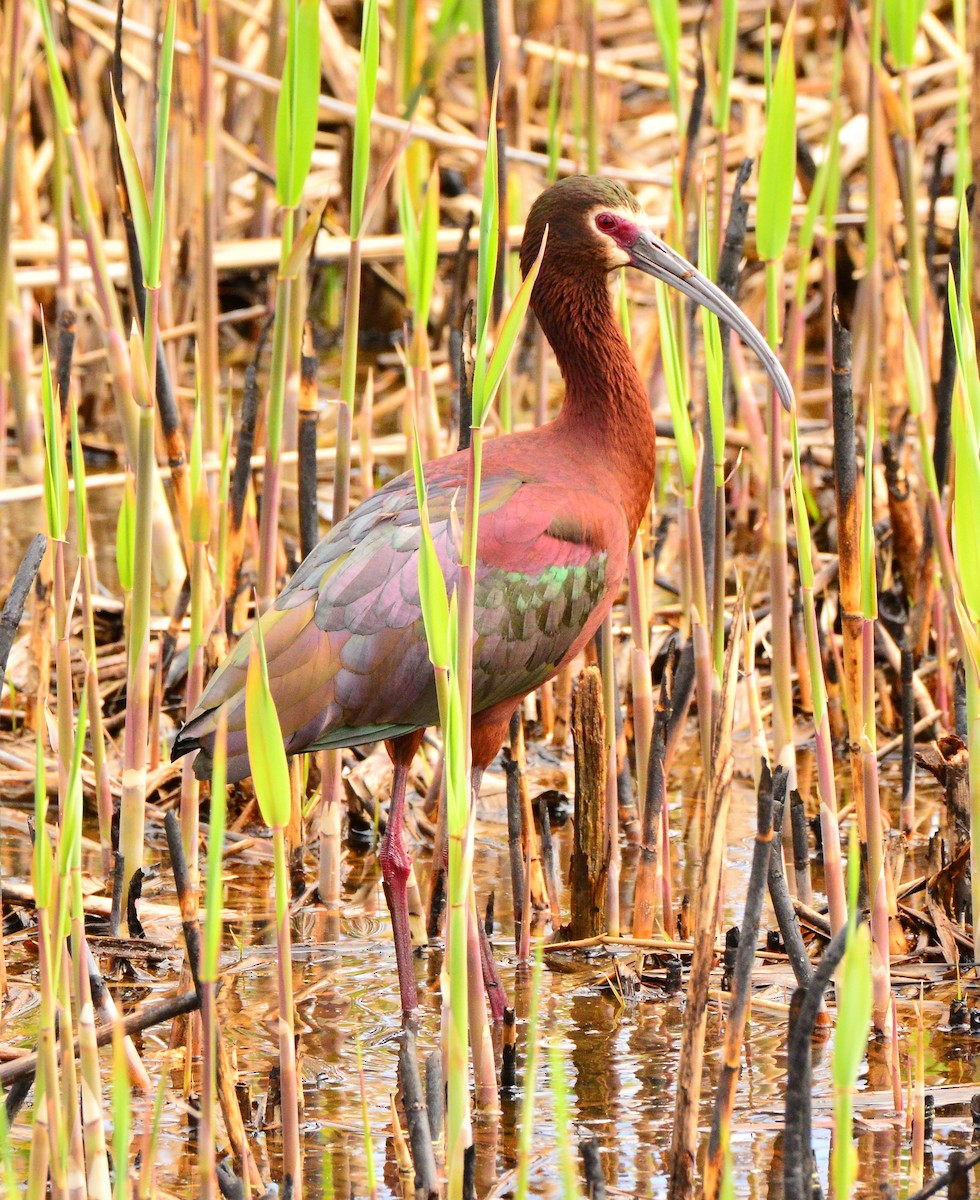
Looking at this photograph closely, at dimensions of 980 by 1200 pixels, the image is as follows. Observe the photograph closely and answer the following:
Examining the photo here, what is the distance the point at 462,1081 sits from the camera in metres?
2.20

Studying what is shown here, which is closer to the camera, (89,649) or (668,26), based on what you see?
(89,649)

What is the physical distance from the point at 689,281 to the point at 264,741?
180cm

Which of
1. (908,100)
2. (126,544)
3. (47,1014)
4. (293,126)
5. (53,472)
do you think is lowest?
(47,1014)

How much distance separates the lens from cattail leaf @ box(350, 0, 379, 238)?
2.81 meters

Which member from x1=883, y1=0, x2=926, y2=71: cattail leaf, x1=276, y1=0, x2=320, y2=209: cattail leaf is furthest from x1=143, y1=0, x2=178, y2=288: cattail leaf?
x1=883, y1=0, x2=926, y2=71: cattail leaf

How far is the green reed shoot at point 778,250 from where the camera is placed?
2828 mm

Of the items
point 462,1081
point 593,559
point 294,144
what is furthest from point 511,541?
point 462,1081

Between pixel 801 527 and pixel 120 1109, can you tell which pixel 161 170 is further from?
pixel 120 1109

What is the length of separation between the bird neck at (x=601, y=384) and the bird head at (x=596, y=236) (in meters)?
0.05

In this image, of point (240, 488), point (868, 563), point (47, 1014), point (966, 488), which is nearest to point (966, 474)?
point (966, 488)

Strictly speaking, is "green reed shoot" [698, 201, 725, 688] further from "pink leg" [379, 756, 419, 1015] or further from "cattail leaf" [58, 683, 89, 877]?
"cattail leaf" [58, 683, 89, 877]

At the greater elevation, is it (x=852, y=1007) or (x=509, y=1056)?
(x=852, y=1007)

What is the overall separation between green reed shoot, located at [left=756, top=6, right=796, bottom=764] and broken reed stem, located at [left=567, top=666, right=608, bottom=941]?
19.9 inches

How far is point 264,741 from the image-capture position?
2014 millimetres
